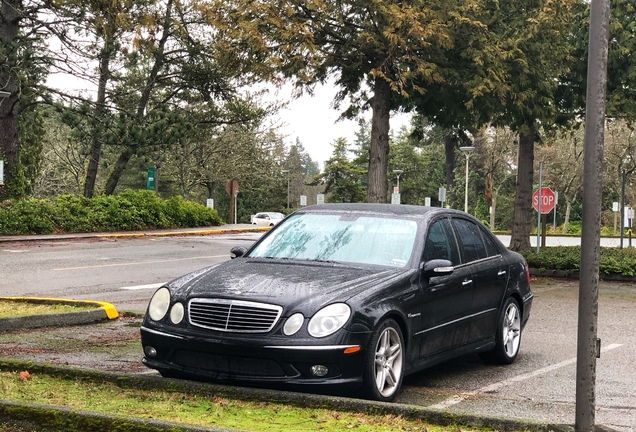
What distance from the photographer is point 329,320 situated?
6.31 meters

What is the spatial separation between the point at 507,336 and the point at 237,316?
3.52 m

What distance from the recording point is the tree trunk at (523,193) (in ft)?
77.5

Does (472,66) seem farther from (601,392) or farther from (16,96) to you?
(16,96)

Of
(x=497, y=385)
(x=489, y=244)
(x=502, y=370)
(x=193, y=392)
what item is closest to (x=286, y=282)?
(x=193, y=392)

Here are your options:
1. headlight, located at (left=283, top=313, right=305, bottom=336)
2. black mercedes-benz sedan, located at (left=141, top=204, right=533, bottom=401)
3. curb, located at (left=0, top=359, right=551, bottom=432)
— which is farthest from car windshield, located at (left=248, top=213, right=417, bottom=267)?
curb, located at (left=0, top=359, right=551, bottom=432)

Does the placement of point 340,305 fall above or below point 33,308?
above

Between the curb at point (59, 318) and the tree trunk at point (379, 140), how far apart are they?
10691mm

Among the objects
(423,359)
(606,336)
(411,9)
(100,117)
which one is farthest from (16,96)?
(423,359)

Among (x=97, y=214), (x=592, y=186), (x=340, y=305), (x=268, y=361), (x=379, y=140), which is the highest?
(x=379, y=140)

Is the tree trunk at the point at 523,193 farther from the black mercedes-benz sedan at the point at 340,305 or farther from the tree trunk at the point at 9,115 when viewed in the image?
the tree trunk at the point at 9,115

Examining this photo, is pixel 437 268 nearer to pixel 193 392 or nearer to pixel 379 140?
pixel 193 392

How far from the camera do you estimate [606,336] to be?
37.0 feet

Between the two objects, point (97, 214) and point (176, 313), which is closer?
point (176, 313)

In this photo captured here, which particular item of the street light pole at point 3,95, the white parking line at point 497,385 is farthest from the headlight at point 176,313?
the street light pole at point 3,95
